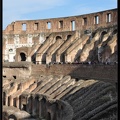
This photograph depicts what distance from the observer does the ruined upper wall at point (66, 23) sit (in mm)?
27406

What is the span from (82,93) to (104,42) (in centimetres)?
986

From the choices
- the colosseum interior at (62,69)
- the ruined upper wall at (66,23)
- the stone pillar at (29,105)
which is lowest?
the stone pillar at (29,105)

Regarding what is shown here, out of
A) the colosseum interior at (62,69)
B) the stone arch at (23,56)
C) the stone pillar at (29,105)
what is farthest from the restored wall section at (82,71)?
the stone arch at (23,56)

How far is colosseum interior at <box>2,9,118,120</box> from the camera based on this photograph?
13781mm

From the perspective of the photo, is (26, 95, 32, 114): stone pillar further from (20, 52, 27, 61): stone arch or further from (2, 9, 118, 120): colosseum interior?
(20, 52, 27, 61): stone arch

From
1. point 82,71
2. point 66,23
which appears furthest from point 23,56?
point 82,71

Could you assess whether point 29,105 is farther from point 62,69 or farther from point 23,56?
point 23,56

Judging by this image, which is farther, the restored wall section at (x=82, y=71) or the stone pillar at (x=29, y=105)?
the stone pillar at (x=29, y=105)

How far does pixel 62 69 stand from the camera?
925 inches

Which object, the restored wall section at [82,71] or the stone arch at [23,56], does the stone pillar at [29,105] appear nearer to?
the restored wall section at [82,71]

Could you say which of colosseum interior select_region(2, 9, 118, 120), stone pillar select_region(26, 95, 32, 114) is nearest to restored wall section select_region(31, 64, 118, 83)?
colosseum interior select_region(2, 9, 118, 120)

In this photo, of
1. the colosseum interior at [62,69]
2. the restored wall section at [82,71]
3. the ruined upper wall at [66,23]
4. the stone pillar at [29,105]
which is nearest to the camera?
the colosseum interior at [62,69]

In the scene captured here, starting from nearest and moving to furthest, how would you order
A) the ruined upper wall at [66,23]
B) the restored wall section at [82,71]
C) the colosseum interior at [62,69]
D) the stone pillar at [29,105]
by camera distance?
the colosseum interior at [62,69], the restored wall section at [82,71], the stone pillar at [29,105], the ruined upper wall at [66,23]

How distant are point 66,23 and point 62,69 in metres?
9.00
